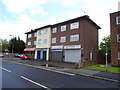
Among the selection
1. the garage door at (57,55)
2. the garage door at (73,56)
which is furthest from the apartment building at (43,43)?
the garage door at (73,56)

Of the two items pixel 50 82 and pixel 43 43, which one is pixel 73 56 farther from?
pixel 50 82

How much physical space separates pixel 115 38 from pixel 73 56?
928cm

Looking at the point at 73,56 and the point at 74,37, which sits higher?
the point at 74,37

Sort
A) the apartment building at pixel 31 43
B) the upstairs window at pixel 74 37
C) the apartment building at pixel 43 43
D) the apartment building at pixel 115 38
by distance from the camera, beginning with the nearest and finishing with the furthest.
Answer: the apartment building at pixel 115 38 < the upstairs window at pixel 74 37 < the apartment building at pixel 43 43 < the apartment building at pixel 31 43

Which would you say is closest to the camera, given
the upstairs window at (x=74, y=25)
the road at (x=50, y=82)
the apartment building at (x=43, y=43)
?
the road at (x=50, y=82)

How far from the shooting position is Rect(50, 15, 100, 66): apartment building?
23.1 m

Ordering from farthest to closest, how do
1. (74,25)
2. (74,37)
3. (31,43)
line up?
(31,43) < (74,25) < (74,37)

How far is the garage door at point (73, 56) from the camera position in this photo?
907 inches

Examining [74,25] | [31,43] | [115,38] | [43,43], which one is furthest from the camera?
[31,43]

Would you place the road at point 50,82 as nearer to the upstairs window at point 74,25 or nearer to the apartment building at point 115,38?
the apartment building at point 115,38

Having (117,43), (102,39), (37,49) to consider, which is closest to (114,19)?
(117,43)

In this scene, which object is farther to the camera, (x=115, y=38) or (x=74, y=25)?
(x=74, y=25)

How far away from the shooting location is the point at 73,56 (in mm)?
23969

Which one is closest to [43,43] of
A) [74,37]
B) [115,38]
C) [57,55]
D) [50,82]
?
[57,55]
